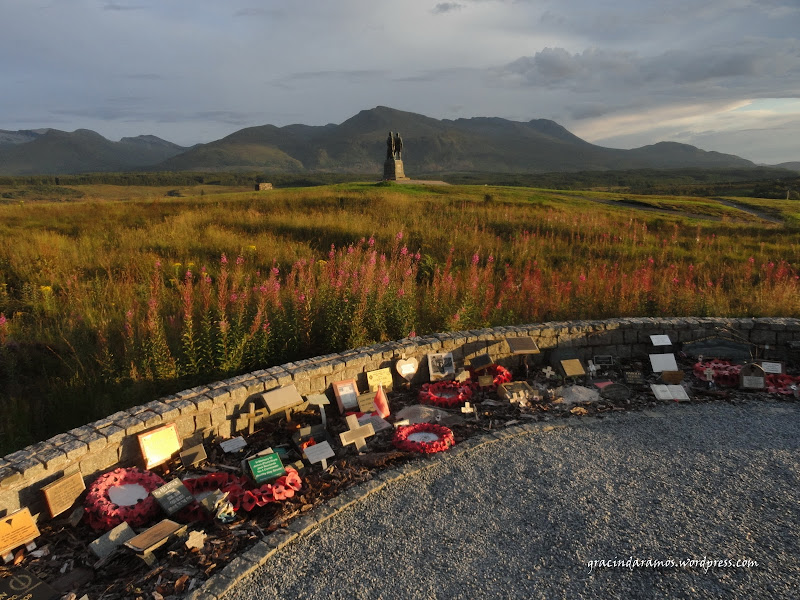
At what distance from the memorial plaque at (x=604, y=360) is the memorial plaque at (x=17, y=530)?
21.2 ft

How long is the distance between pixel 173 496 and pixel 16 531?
1026 mm

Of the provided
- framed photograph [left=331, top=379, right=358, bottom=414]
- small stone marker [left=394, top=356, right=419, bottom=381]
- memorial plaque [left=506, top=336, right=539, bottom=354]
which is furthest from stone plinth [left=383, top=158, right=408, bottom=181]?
framed photograph [left=331, top=379, right=358, bottom=414]

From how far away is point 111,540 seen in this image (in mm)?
3762

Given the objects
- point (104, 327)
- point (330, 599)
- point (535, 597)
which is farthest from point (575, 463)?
point (104, 327)

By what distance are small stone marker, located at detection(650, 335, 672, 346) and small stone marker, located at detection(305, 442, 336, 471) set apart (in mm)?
4877

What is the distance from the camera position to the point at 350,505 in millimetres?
4180

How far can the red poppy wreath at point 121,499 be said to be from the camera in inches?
156

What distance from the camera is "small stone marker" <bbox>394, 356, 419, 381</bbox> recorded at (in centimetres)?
638

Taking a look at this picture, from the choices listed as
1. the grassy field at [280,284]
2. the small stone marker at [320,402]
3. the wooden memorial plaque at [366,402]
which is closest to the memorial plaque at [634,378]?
the grassy field at [280,284]

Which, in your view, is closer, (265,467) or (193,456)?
(265,467)

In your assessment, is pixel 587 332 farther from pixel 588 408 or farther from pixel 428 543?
pixel 428 543

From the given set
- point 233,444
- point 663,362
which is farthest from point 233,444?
point 663,362

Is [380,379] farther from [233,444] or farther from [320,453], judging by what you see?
[233,444]

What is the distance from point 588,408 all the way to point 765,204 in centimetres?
3564
